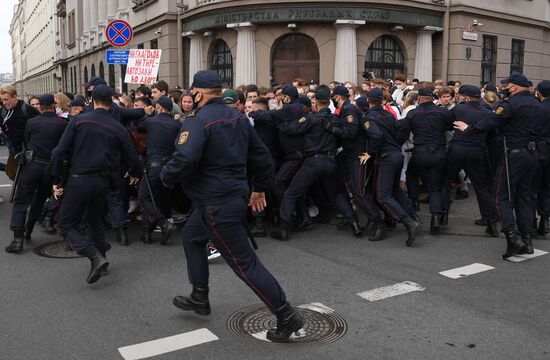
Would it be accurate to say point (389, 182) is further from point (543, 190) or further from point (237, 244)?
point (237, 244)

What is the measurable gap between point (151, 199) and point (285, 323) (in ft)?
11.8

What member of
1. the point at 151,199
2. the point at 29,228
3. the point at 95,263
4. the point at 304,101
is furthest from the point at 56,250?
the point at 304,101

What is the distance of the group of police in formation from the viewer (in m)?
4.27

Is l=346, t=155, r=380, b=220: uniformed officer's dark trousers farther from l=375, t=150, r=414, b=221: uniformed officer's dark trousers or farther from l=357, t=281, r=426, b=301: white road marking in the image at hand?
l=357, t=281, r=426, b=301: white road marking

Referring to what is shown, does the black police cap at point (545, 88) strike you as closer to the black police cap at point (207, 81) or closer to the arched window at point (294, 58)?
the black police cap at point (207, 81)

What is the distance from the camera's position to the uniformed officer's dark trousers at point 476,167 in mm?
7391

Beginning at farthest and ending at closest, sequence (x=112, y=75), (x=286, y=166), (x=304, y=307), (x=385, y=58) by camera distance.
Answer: (x=112, y=75), (x=385, y=58), (x=286, y=166), (x=304, y=307)

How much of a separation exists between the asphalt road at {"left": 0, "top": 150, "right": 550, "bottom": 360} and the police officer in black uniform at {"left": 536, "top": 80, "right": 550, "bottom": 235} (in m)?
0.36

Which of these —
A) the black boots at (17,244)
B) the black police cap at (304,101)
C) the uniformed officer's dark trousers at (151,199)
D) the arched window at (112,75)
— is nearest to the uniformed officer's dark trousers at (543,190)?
the black police cap at (304,101)

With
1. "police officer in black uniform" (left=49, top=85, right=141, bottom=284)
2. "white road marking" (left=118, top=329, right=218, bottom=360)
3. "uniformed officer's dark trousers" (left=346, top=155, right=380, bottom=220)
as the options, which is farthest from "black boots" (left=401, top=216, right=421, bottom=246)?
"police officer in black uniform" (left=49, top=85, right=141, bottom=284)

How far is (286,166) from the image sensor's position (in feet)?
25.3

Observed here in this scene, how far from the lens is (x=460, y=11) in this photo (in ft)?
61.8

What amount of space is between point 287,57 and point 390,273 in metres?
13.3

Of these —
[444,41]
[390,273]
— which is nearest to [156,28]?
[444,41]
